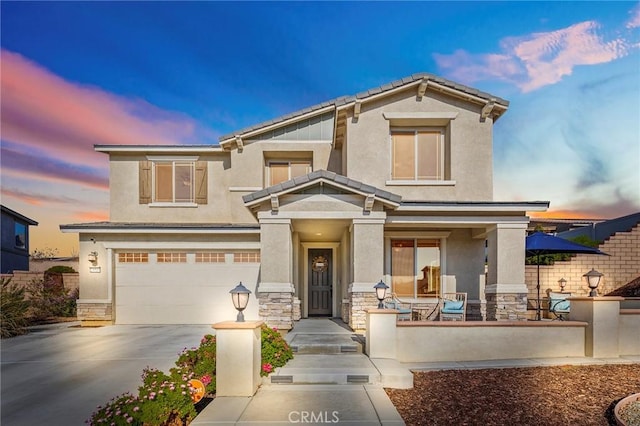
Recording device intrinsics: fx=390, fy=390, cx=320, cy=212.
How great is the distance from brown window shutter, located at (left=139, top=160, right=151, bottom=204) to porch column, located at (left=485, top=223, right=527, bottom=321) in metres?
12.4

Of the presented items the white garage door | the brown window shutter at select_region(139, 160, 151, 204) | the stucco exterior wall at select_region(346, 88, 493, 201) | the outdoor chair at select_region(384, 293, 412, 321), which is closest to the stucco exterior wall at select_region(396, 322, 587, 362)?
the outdoor chair at select_region(384, 293, 412, 321)

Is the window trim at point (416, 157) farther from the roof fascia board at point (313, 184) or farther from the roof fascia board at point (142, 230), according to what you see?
the roof fascia board at point (142, 230)

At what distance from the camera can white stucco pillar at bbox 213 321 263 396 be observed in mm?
5742

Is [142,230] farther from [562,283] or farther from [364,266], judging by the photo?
[562,283]

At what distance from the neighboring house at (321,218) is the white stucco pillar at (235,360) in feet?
12.9

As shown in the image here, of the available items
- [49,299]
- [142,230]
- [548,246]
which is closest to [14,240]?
[49,299]

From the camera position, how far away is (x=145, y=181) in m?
15.2

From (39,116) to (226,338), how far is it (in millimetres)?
12681

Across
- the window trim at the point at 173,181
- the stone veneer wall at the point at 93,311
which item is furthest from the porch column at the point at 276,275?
the stone veneer wall at the point at 93,311

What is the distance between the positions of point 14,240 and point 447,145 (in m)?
24.0

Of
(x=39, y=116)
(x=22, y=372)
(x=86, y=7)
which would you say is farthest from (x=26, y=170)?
(x=22, y=372)

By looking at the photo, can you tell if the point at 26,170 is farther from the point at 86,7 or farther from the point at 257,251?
the point at 257,251

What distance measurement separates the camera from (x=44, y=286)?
15.3 meters

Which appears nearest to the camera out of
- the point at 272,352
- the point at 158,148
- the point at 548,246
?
the point at 272,352
